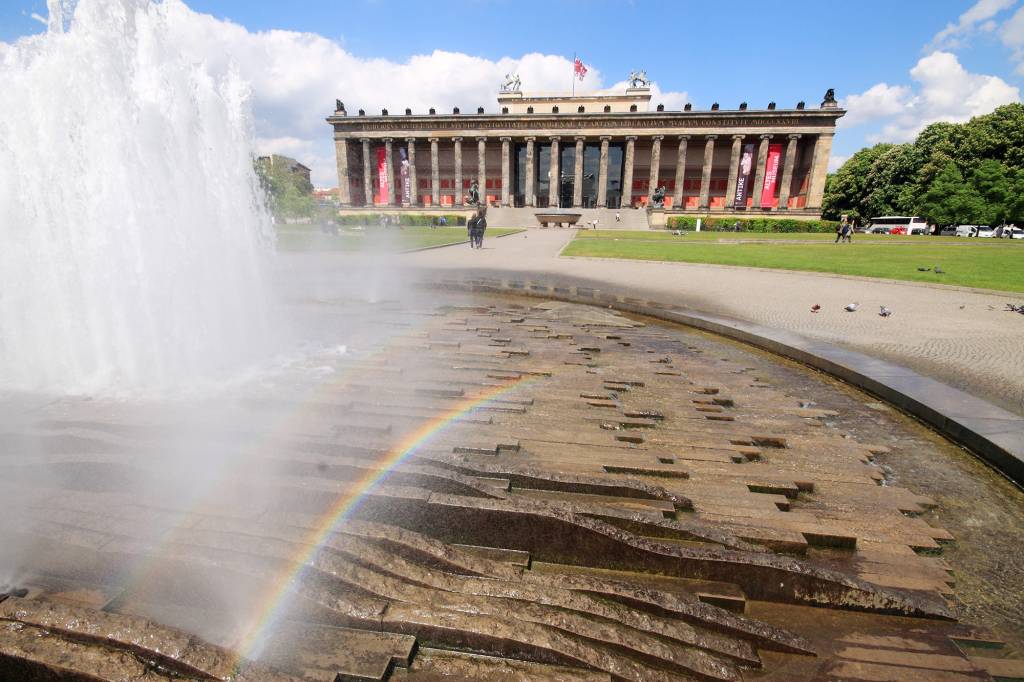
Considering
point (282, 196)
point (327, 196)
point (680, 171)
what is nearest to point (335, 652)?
point (282, 196)

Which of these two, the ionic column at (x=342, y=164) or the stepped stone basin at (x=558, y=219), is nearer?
the stepped stone basin at (x=558, y=219)

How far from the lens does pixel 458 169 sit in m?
68.4

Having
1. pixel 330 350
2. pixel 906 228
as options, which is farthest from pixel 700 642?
pixel 906 228

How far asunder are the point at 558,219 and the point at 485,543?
5441 centimetres

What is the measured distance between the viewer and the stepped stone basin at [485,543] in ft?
6.87

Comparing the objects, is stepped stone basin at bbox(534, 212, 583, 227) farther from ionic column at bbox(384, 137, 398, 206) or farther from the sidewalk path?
the sidewalk path

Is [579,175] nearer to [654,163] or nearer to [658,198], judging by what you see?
[654,163]

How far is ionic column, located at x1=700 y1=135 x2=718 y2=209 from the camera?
64375mm

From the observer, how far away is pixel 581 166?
66.1 metres

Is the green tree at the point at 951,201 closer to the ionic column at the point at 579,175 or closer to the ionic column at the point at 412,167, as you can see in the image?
the ionic column at the point at 579,175

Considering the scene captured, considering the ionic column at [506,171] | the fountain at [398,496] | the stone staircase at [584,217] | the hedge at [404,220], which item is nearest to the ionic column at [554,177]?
the ionic column at [506,171]

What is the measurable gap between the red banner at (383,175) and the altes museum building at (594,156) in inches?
5.4

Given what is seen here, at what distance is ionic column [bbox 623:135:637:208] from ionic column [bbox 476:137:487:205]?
19106 millimetres

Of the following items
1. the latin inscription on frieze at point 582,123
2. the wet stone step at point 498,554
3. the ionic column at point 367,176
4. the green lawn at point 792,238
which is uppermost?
the latin inscription on frieze at point 582,123
